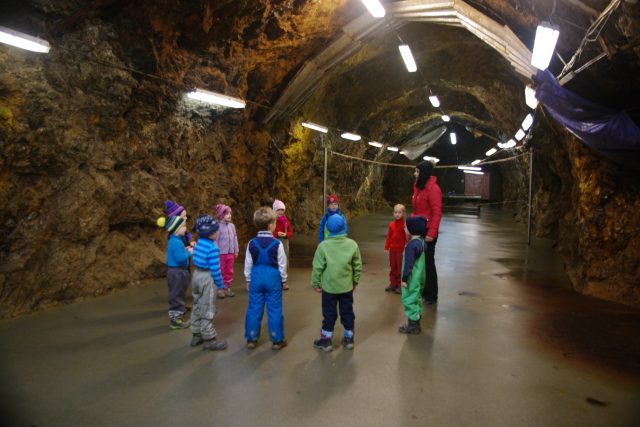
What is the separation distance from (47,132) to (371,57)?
30.6 feet

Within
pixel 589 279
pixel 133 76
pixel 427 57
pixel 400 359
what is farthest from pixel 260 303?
pixel 427 57

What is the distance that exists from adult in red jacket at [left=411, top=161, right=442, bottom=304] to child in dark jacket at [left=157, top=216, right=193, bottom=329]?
3.25 m

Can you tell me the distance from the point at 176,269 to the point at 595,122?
5.98 m

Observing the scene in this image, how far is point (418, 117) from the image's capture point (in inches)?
928

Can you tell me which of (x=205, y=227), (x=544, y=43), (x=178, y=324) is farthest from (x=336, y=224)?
(x=544, y=43)

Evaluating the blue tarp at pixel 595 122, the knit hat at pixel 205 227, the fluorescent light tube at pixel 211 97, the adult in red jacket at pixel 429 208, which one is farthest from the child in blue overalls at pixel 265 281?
the blue tarp at pixel 595 122

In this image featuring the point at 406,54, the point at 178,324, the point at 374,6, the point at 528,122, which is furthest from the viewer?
the point at 528,122

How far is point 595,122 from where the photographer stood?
19.2 feet

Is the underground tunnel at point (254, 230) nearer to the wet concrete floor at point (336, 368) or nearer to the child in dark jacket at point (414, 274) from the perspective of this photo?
the wet concrete floor at point (336, 368)

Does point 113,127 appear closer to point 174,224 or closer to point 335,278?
point 174,224

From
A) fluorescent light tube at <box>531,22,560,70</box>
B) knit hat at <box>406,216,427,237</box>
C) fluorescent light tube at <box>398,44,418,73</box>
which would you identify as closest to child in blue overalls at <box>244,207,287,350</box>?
knit hat at <box>406,216,427,237</box>

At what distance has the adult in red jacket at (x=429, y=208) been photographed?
6027mm

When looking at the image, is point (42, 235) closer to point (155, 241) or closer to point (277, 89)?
point (155, 241)

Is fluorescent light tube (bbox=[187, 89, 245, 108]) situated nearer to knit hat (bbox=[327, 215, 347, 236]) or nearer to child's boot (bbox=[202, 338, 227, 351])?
knit hat (bbox=[327, 215, 347, 236])
